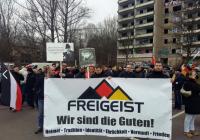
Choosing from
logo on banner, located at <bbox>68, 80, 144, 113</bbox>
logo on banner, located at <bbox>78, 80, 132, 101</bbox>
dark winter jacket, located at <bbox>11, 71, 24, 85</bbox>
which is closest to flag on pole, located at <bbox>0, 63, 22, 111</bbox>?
dark winter jacket, located at <bbox>11, 71, 24, 85</bbox>

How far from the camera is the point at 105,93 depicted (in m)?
7.48

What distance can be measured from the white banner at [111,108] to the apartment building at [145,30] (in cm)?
7523

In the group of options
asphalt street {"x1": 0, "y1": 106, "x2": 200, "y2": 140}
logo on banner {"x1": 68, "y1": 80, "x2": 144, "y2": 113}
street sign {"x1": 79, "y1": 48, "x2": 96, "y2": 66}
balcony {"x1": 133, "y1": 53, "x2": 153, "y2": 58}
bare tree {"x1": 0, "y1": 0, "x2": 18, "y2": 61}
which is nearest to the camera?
logo on banner {"x1": 68, "y1": 80, "x2": 144, "y2": 113}

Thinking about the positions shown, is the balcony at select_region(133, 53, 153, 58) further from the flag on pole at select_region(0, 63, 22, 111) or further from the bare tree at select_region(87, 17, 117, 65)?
the flag on pole at select_region(0, 63, 22, 111)

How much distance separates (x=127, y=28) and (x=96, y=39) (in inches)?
519

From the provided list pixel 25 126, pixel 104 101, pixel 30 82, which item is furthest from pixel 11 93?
pixel 104 101

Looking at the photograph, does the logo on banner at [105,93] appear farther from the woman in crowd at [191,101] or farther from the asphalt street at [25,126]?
the woman in crowd at [191,101]

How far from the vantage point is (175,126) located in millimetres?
10062

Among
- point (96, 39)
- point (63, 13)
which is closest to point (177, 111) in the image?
point (63, 13)

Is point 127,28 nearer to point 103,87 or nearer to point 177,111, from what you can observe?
point 177,111

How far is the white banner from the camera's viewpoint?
23.6ft

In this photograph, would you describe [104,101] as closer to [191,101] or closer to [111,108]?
[111,108]

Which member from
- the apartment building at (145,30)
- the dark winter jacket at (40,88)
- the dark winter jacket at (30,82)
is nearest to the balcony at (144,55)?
the apartment building at (145,30)

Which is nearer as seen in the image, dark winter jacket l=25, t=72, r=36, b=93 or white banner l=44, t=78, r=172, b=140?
white banner l=44, t=78, r=172, b=140
